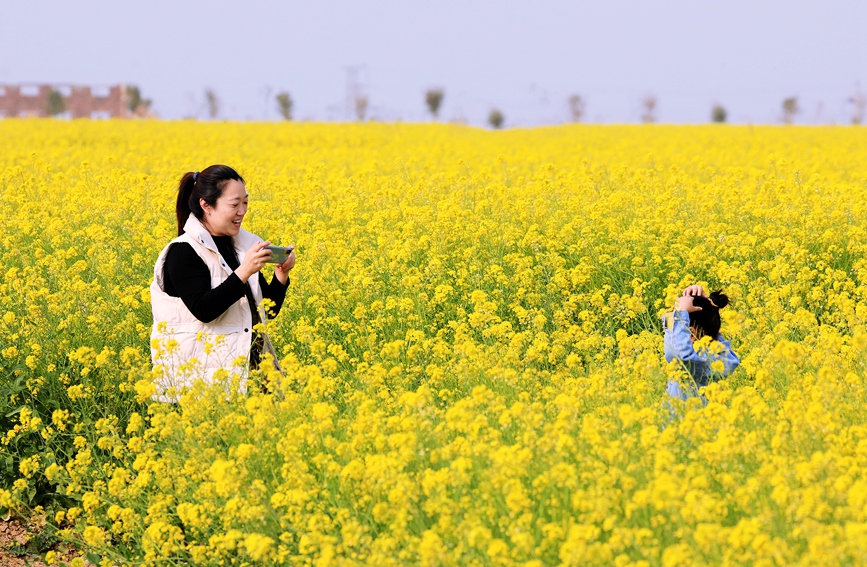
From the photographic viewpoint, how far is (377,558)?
3248mm

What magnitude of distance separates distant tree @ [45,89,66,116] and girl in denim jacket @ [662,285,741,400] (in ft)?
181

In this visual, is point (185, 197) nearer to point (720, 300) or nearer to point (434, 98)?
point (720, 300)

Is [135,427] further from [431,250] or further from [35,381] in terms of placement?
[431,250]

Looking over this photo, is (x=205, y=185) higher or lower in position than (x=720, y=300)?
higher

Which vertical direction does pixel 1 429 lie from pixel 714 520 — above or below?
below

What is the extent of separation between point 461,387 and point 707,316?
4.17 feet

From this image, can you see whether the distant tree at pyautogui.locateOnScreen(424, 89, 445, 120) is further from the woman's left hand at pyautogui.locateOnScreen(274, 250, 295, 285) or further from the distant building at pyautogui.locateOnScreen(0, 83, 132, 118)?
the woman's left hand at pyautogui.locateOnScreen(274, 250, 295, 285)

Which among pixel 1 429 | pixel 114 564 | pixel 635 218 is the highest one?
pixel 635 218

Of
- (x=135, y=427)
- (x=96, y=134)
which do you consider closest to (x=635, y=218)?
(x=135, y=427)

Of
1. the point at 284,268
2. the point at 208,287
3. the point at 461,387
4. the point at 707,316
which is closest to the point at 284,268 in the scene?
the point at 284,268

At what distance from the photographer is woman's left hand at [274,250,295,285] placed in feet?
16.2

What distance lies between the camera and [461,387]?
5.30 meters

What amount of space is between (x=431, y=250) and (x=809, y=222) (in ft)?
9.81

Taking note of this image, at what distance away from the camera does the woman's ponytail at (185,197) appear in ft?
16.1
